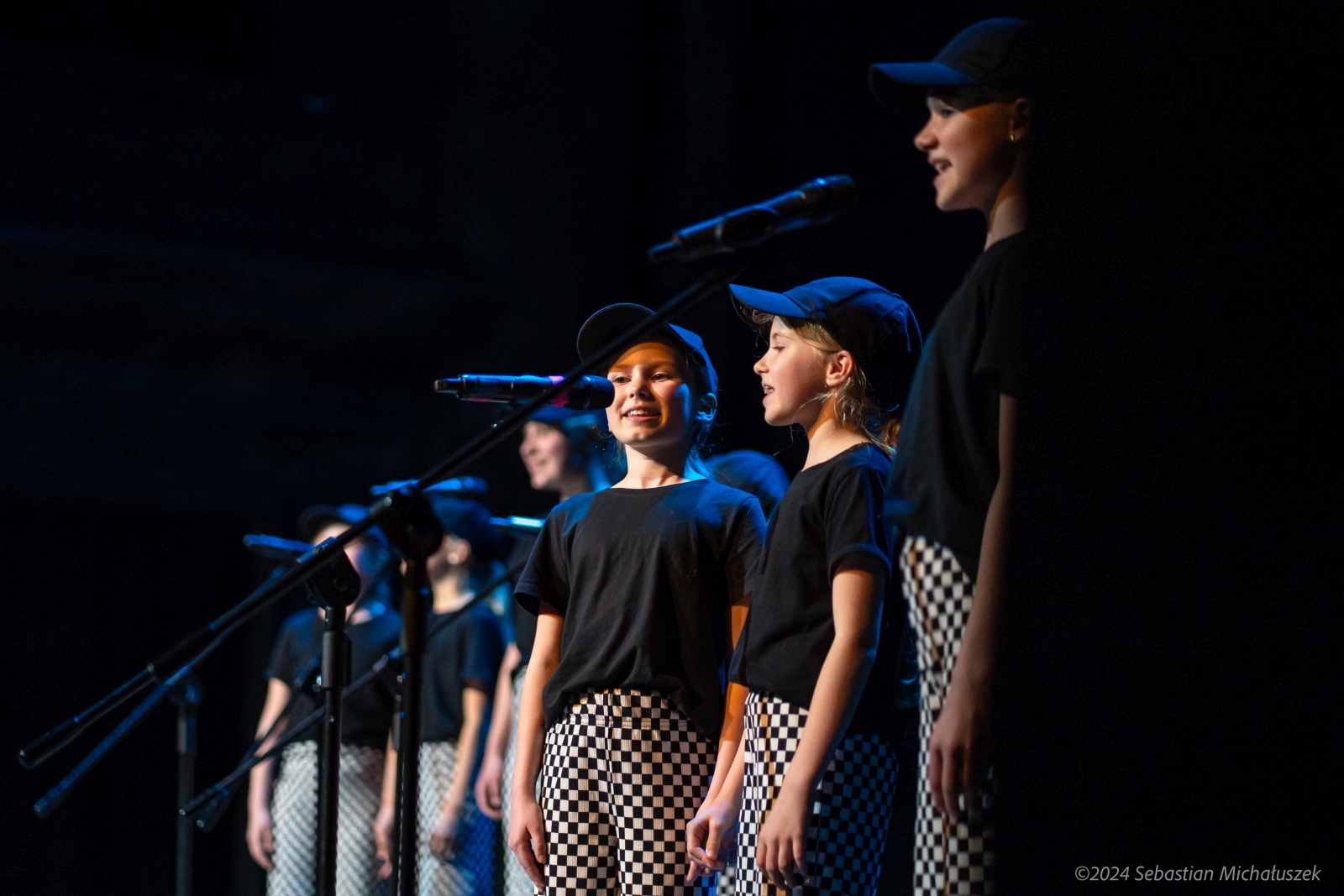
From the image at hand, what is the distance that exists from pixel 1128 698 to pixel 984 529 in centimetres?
25

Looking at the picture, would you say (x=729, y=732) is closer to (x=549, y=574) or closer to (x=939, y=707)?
(x=549, y=574)

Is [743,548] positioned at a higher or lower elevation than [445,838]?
higher

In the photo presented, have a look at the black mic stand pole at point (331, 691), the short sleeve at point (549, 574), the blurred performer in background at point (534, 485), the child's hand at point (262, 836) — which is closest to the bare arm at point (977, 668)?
the black mic stand pole at point (331, 691)

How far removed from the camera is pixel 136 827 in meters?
6.57

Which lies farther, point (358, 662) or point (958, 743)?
point (358, 662)

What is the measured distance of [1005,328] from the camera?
156cm

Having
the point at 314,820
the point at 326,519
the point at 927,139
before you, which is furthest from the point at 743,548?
the point at 326,519

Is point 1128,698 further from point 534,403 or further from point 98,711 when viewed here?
point 98,711

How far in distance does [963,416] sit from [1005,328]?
4.6 inches

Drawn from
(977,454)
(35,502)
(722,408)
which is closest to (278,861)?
(722,408)

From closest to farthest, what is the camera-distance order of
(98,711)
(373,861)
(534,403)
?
(534,403) → (98,711) → (373,861)

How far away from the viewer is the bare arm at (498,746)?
13.5 feet

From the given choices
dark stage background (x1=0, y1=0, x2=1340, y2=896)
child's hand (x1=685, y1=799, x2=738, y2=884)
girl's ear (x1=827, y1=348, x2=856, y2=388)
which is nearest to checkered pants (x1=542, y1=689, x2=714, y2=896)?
child's hand (x1=685, y1=799, x2=738, y2=884)

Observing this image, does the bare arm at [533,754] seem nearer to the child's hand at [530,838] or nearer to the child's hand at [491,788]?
the child's hand at [530,838]
